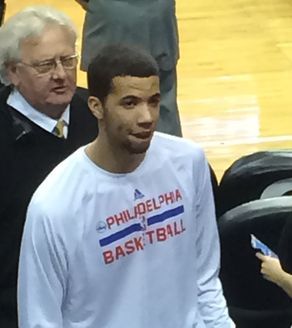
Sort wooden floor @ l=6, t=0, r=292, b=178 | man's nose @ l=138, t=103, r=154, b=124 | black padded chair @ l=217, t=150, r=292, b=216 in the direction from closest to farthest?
man's nose @ l=138, t=103, r=154, b=124, black padded chair @ l=217, t=150, r=292, b=216, wooden floor @ l=6, t=0, r=292, b=178

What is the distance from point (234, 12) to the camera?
25.7 ft

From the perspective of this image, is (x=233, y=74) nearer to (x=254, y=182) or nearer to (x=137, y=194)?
(x=254, y=182)

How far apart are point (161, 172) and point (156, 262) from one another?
7.8 inches

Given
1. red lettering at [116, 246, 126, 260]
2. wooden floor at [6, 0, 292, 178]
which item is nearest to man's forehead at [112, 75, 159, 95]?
red lettering at [116, 246, 126, 260]

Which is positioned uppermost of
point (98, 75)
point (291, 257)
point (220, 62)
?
point (98, 75)

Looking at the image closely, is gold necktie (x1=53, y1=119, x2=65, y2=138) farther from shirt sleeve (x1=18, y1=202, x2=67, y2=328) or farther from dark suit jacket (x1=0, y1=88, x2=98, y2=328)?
shirt sleeve (x1=18, y1=202, x2=67, y2=328)

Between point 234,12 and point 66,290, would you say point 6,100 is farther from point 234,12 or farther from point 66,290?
point 234,12

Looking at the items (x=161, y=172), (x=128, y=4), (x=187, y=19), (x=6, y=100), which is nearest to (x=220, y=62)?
(x=187, y=19)

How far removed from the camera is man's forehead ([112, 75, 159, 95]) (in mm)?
1998

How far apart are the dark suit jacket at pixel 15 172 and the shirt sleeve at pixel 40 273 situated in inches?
17.9

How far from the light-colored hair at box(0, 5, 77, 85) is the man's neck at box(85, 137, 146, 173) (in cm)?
56

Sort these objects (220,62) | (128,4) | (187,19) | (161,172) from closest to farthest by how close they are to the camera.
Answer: (161,172)
(128,4)
(220,62)
(187,19)

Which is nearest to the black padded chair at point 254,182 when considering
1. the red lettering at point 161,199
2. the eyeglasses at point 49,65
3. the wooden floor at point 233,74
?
the eyeglasses at point 49,65

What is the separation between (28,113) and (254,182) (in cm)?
94
